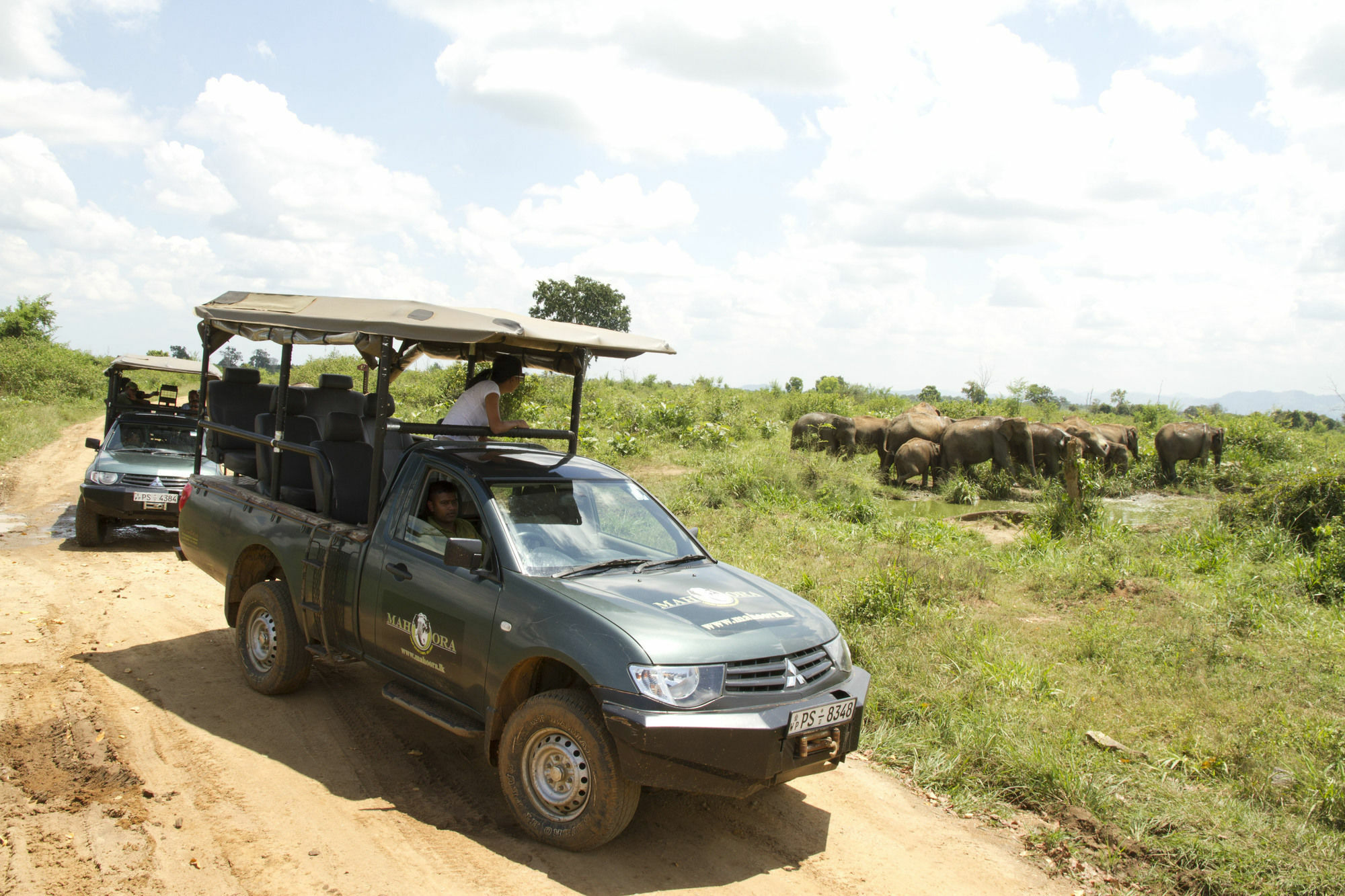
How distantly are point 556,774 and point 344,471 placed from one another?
2.90m

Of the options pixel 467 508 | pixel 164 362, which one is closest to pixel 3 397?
pixel 164 362

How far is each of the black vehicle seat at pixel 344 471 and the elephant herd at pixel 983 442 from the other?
16497mm

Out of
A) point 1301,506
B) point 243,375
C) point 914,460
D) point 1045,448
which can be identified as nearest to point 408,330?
point 243,375

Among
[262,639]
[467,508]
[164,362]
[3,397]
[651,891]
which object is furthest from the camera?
[3,397]

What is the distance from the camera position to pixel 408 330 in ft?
16.9

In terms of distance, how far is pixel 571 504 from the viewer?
5.30 meters

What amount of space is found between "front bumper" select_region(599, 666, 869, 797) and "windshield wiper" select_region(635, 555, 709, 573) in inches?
44.2

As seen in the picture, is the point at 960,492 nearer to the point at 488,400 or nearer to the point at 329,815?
the point at 488,400

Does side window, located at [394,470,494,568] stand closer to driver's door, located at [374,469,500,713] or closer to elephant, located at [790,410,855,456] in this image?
driver's door, located at [374,469,500,713]

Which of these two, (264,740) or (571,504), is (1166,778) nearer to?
(571,504)

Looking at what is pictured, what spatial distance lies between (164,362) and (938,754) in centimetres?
1140

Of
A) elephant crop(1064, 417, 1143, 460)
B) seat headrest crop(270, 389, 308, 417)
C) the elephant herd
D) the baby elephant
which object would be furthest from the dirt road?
elephant crop(1064, 417, 1143, 460)

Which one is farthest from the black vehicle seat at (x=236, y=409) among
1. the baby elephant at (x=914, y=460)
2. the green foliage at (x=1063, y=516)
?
the baby elephant at (x=914, y=460)

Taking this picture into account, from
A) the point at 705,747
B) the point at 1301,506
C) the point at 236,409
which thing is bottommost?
the point at 705,747
